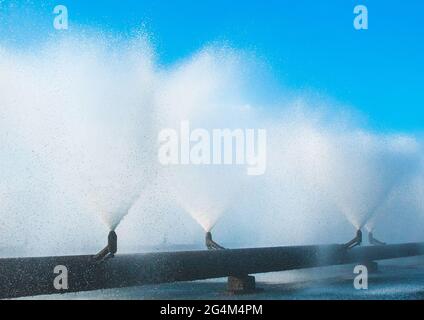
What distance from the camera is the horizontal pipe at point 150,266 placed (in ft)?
75.4

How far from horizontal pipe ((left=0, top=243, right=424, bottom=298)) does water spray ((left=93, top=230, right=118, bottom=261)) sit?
1.00 ft

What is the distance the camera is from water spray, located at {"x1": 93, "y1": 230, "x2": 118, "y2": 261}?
79.2ft

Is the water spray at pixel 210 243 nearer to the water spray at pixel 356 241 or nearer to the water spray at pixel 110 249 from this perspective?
the water spray at pixel 110 249

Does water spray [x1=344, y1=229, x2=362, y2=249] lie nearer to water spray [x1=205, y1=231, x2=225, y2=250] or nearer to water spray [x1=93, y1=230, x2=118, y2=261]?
water spray [x1=205, y1=231, x2=225, y2=250]

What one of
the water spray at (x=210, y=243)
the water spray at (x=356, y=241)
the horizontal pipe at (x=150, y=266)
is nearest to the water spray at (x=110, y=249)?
the horizontal pipe at (x=150, y=266)

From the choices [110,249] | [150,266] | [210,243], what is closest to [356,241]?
[210,243]

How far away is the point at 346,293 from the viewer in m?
46.2

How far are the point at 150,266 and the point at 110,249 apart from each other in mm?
5384

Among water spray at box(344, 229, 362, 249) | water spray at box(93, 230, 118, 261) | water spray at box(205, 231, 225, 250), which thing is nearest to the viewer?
water spray at box(93, 230, 118, 261)

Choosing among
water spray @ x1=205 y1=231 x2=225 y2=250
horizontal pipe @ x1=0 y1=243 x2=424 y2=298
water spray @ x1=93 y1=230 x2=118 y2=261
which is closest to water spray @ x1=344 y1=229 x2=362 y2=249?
horizontal pipe @ x1=0 y1=243 x2=424 y2=298

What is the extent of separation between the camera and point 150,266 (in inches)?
1176

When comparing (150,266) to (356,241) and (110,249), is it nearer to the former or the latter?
(110,249)
